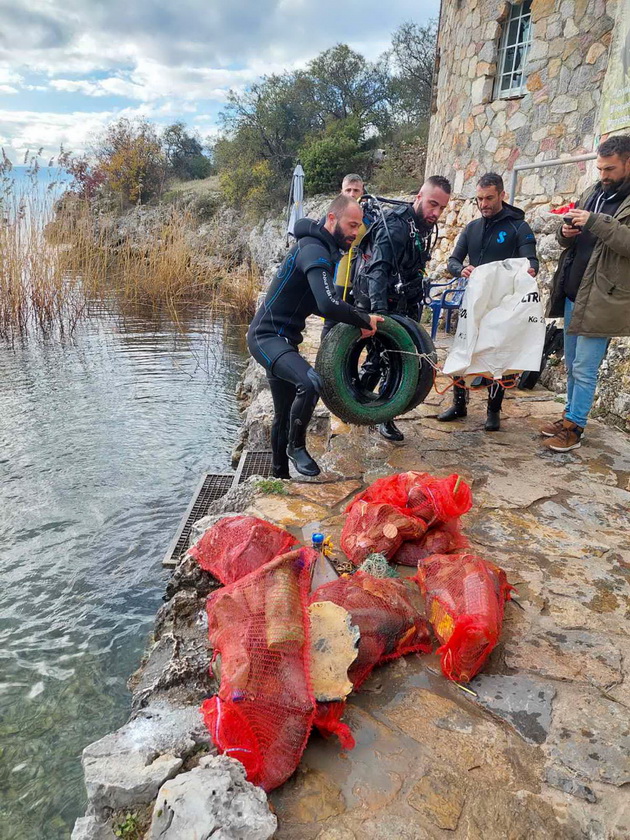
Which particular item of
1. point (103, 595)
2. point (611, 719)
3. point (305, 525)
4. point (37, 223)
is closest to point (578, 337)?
point (305, 525)

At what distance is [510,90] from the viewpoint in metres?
8.50

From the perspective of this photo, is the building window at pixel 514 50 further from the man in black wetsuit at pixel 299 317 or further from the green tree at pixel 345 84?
the green tree at pixel 345 84

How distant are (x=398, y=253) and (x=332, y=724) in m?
3.31

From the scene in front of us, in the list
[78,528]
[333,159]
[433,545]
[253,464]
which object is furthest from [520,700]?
[333,159]

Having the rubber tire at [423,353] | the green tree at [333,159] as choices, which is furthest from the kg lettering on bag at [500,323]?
the green tree at [333,159]

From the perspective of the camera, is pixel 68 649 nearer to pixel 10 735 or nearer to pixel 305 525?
pixel 10 735

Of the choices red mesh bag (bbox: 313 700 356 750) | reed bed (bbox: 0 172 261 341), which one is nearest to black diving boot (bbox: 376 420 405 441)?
red mesh bag (bbox: 313 700 356 750)

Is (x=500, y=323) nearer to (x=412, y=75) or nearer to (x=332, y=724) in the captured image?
(x=332, y=724)

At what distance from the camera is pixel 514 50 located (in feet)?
27.9

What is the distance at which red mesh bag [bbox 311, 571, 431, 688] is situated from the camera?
2.14 m

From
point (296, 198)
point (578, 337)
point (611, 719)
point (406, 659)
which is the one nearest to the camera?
point (611, 719)

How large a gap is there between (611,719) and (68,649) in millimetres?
2862

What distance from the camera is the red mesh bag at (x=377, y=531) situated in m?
2.86

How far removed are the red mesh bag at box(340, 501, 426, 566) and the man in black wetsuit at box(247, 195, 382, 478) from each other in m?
0.90
